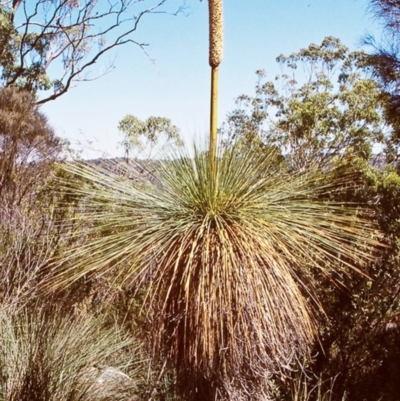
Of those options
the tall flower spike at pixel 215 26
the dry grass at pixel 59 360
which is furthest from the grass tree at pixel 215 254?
the dry grass at pixel 59 360

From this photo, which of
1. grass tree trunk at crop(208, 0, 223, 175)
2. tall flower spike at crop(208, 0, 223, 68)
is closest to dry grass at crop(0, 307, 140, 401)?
grass tree trunk at crop(208, 0, 223, 175)

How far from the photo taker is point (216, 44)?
3771 mm

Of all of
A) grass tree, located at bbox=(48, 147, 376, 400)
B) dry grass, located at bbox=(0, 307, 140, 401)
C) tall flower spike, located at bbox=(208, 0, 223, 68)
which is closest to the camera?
grass tree, located at bbox=(48, 147, 376, 400)

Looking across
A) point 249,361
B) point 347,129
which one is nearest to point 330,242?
point 249,361

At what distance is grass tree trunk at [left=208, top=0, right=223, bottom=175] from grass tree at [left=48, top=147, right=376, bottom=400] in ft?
0.32

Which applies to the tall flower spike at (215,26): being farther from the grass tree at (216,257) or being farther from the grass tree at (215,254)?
the grass tree at (216,257)

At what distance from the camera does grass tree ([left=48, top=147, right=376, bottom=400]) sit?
3.43 m

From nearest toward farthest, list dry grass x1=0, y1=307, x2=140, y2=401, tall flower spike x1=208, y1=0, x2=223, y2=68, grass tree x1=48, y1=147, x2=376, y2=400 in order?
1. grass tree x1=48, y1=147, x2=376, y2=400
2. tall flower spike x1=208, y1=0, x2=223, y2=68
3. dry grass x1=0, y1=307, x2=140, y2=401

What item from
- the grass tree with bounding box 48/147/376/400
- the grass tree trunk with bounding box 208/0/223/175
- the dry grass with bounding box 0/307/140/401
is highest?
the grass tree trunk with bounding box 208/0/223/175

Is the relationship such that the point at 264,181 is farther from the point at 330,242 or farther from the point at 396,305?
the point at 396,305

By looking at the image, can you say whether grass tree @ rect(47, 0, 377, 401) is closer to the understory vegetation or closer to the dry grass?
the understory vegetation

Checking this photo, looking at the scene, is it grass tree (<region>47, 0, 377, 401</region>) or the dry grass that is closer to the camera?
grass tree (<region>47, 0, 377, 401</region>)

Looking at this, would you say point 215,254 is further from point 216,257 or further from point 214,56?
point 214,56

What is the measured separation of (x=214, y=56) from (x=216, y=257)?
1456 mm
